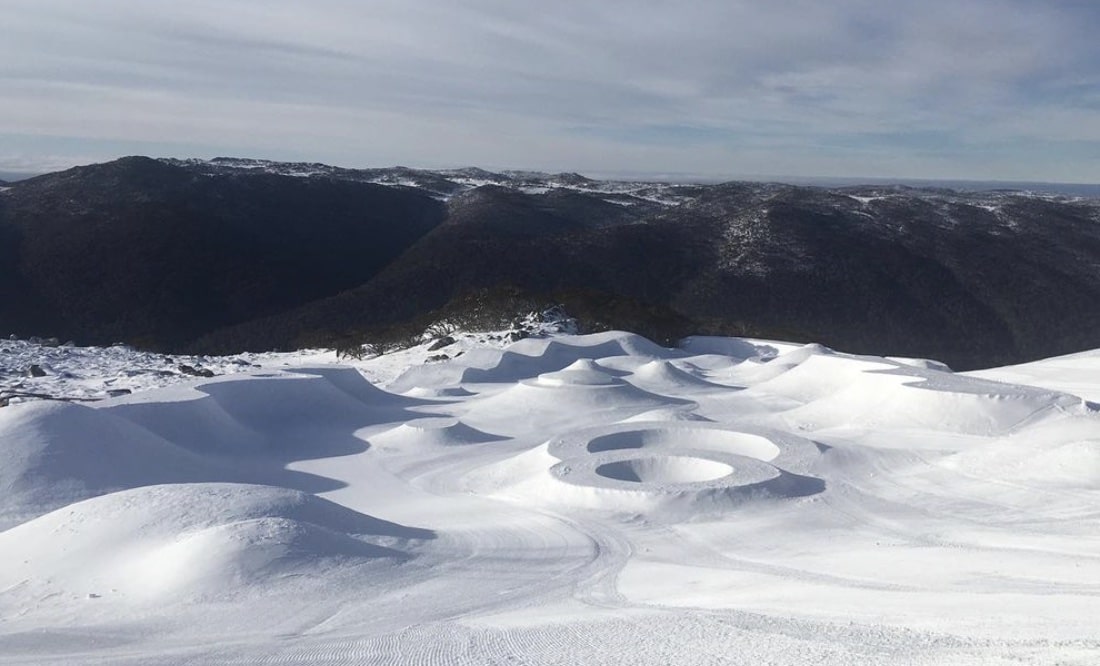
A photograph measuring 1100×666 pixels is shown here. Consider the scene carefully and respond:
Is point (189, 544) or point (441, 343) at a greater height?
point (189, 544)

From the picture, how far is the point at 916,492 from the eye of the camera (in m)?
12.9

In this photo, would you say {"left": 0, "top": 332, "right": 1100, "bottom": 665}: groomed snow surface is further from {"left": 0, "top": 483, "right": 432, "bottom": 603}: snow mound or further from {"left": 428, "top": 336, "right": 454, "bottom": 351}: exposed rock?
{"left": 428, "top": 336, "right": 454, "bottom": 351}: exposed rock

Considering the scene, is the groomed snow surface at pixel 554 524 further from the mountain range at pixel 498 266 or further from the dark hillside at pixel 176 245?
the dark hillside at pixel 176 245

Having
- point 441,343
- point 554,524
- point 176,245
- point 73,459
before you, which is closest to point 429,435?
point 554,524

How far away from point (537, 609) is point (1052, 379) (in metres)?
19.5

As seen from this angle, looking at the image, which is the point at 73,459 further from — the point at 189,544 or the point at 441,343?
the point at 441,343

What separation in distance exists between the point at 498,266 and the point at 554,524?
38.1 metres

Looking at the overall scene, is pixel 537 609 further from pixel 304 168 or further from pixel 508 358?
pixel 304 168

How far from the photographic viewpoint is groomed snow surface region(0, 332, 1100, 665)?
664 centimetres

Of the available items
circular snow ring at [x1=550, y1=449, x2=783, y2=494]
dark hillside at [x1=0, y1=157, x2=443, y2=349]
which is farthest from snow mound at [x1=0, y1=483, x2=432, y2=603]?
dark hillside at [x1=0, y1=157, x2=443, y2=349]

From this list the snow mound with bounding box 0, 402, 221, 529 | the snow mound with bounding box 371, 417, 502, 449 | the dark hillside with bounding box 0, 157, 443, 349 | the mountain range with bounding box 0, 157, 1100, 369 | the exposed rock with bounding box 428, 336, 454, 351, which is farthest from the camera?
the dark hillside with bounding box 0, 157, 443, 349

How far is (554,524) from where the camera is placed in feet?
37.4

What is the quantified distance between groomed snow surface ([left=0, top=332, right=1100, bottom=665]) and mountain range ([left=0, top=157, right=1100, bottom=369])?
1371 cm

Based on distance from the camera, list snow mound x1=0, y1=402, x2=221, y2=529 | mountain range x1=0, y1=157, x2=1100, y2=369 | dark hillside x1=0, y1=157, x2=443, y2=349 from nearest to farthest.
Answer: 1. snow mound x1=0, y1=402, x2=221, y2=529
2. mountain range x1=0, y1=157, x2=1100, y2=369
3. dark hillside x1=0, y1=157, x2=443, y2=349
